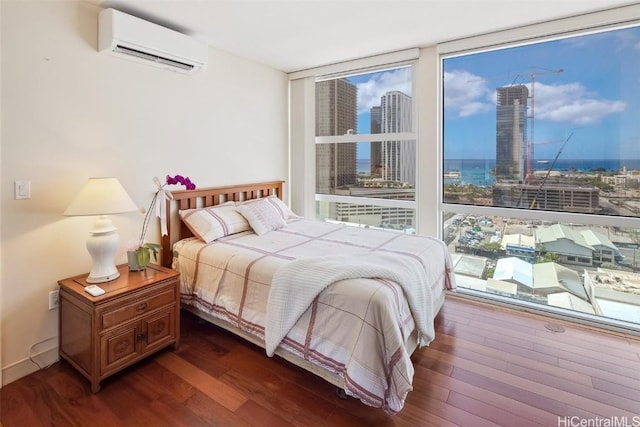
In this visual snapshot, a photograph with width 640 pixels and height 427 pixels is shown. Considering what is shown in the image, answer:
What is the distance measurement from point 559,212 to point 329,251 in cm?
210

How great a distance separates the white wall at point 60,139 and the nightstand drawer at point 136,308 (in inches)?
24.0

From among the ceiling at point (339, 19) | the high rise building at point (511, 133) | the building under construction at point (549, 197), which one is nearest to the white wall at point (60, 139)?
the ceiling at point (339, 19)

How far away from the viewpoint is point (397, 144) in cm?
369

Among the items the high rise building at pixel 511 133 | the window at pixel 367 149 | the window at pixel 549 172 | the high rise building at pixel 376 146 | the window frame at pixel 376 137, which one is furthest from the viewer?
the high rise building at pixel 376 146

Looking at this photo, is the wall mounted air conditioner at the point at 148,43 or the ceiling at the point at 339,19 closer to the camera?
the wall mounted air conditioner at the point at 148,43

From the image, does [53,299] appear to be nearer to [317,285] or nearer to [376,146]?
[317,285]

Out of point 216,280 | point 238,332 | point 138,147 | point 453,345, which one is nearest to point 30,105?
point 138,147

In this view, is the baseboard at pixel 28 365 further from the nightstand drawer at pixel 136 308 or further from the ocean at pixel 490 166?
the ocean at pixel 490 166

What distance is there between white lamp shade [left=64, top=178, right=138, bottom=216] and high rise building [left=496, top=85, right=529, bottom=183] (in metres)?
3.22

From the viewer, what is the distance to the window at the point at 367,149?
3.64 metres

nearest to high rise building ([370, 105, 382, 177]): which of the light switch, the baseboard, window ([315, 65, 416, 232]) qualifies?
window ([315, 65, 416, 232])

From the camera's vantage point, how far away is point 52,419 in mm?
1723

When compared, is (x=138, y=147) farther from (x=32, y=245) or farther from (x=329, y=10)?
(x=329, y=10)

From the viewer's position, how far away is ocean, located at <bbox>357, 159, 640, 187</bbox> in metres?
2.68
